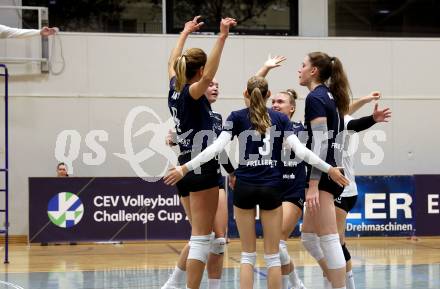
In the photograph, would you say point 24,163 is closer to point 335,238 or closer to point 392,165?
point 392,165

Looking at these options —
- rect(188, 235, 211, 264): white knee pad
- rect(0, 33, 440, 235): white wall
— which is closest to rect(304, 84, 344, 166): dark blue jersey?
rect(188, 235, 211, 264): white knee pad

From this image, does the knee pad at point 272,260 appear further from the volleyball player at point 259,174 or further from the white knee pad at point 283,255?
the white knee pad at point 283,255

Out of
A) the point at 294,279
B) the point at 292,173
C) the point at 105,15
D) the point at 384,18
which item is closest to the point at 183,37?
the point at 292,173

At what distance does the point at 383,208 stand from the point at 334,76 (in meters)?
8.44

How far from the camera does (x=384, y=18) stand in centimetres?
1611

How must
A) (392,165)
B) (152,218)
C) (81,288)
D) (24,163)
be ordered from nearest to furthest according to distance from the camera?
(81,288)
(152,218)
(24,163)
(392,165)

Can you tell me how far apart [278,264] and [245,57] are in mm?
10111

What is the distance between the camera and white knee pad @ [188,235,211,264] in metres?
5.46

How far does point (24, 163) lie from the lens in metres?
14.5

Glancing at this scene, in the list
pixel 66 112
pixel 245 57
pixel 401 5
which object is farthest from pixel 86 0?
pixel 401 5

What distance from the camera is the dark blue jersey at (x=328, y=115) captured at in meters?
5.37

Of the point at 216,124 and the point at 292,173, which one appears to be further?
the point at 292,173

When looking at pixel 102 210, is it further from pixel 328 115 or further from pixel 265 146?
pixel 328 115

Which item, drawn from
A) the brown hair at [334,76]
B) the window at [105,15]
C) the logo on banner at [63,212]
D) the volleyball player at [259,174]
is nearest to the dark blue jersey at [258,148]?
the volleyball player at [259,174]
